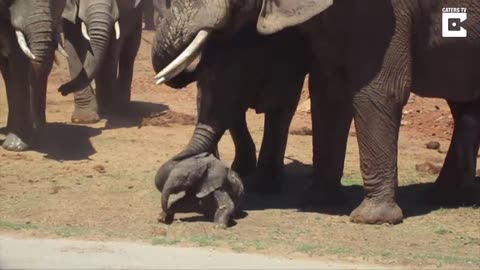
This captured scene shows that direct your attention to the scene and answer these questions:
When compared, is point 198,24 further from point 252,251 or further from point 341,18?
point 252,251

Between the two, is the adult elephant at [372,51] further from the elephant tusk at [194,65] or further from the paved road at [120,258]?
the paved road at [120,258]

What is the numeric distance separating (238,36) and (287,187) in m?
2.22

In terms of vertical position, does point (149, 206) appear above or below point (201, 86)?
below

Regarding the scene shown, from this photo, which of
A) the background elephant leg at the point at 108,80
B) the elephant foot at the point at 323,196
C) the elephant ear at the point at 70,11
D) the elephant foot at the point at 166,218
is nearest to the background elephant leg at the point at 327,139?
the elephant foot at the point at 323,196

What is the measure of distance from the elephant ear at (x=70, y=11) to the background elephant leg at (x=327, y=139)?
17.1 feet

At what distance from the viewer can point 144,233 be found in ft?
33.3

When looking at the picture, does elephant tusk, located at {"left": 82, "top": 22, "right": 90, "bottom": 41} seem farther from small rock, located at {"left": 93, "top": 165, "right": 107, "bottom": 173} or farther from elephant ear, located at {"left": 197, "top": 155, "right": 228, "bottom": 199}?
elephant ear, located at {"left": 197, "top": 155, "right": 228, "bottom": 199}

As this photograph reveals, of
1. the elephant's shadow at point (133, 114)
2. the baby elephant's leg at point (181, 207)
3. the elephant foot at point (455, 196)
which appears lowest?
the elephant foot at point (455, 196)

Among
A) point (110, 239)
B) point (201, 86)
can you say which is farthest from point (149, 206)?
point (110, 239)

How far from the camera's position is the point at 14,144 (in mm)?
14656

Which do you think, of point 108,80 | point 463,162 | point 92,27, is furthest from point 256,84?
point 108,80

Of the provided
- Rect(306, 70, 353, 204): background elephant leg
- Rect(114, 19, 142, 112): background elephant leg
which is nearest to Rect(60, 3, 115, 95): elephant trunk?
Rect(114, 19, 142, 112): background elephant leg

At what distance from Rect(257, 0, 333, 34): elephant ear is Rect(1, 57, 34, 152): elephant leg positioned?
4.45 m

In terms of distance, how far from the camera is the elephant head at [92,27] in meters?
14.9
